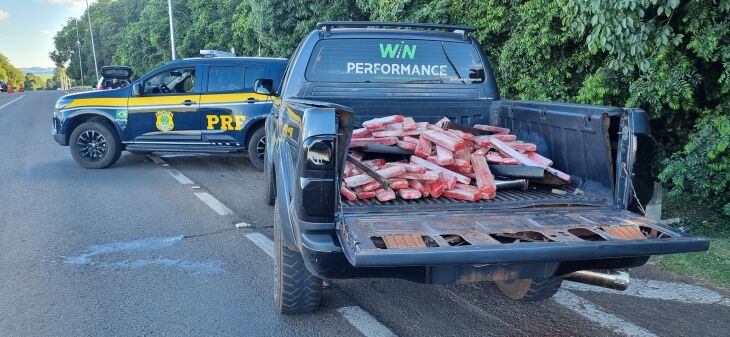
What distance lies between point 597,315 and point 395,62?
2495mm

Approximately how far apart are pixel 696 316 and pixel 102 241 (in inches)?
200

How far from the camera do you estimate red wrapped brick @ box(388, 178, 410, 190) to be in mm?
3619

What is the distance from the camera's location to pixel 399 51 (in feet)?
16.7

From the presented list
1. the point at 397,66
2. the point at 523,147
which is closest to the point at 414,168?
the point at 523,147

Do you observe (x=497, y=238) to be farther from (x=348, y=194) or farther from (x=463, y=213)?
(x=348, y=194)

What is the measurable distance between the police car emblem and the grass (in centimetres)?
730

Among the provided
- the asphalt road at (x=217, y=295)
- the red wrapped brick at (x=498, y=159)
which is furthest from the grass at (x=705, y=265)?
the red wrapped brick at (x=498, y=159)

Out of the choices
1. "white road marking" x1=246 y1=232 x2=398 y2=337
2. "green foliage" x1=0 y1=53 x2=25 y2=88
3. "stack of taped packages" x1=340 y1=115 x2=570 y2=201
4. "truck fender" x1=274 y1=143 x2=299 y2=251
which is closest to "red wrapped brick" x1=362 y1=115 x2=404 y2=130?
"stack of taped packages" x1=340 y1=115 x2=570 y2=201

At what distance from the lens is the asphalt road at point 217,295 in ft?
12.8

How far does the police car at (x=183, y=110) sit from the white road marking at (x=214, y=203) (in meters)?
1.81

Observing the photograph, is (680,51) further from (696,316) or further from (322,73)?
(322,73)

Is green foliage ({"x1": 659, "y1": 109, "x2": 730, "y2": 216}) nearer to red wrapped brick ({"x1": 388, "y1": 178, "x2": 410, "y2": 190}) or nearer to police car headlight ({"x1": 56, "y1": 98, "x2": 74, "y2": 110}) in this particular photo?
red wrapped brick ({"x1": 388, "y1": 178, "x2": 410, "y2": 190})

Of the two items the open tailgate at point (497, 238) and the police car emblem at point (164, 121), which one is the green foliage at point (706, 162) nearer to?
the open tailgate at point (497, 238)

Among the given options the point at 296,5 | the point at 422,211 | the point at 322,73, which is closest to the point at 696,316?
the point at 422,211
